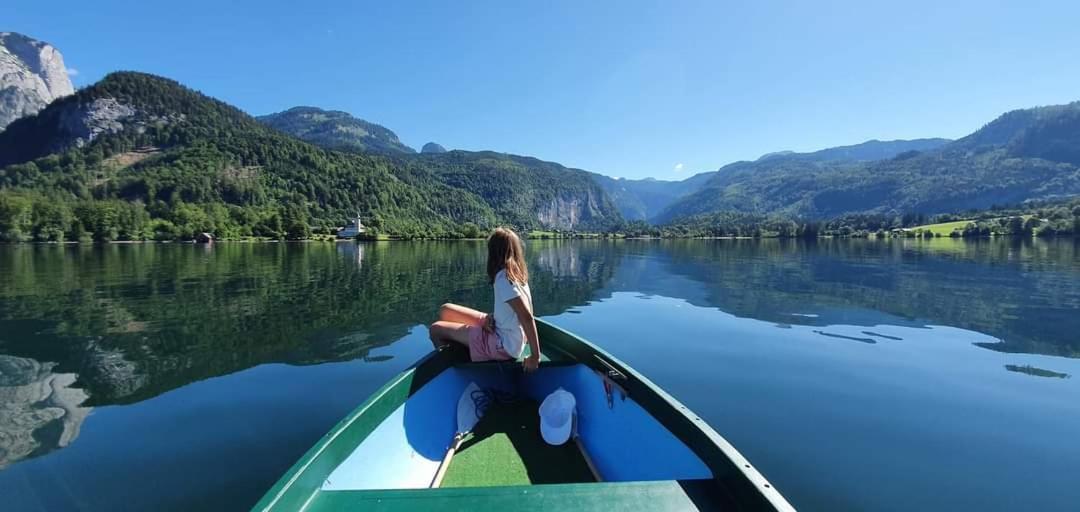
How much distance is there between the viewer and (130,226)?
346ft

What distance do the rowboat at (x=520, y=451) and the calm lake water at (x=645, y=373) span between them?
205 centimetres

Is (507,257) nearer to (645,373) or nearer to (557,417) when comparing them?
(557,417)

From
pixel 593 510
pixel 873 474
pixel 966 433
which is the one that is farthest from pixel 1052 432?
pixel 593 510

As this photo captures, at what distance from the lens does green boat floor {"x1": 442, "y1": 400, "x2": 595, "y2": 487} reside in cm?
550

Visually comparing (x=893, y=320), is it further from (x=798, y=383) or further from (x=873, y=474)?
(x=873, y=474)

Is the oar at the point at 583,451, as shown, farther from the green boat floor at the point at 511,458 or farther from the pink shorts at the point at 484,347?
the pink shorts at the point at 484,347

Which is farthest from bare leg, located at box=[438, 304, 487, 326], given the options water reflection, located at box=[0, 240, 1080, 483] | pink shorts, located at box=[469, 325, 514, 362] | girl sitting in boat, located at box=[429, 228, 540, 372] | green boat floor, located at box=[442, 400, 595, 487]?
water reflection, located at box=[0, 240, 1080, 483]

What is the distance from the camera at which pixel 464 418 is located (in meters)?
6.61

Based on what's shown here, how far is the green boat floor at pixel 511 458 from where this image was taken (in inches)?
217

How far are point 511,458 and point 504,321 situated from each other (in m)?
1.72

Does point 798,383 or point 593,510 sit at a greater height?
point 593,510

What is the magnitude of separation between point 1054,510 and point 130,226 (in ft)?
454

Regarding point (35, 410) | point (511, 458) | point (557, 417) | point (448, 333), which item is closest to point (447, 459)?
point (511, 458)

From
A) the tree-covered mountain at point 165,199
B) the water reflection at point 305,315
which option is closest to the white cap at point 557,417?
the water reflection at point 305,315
